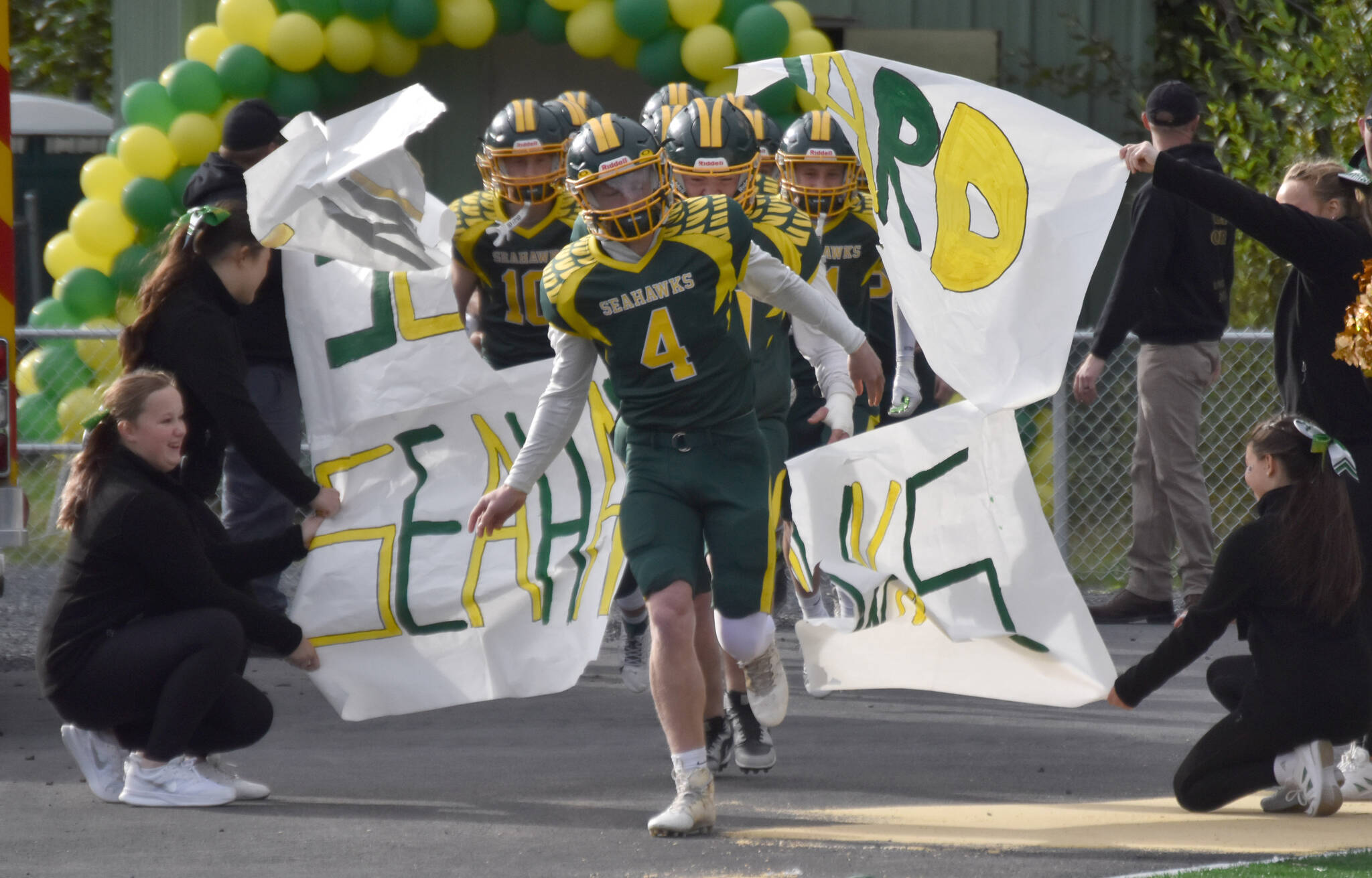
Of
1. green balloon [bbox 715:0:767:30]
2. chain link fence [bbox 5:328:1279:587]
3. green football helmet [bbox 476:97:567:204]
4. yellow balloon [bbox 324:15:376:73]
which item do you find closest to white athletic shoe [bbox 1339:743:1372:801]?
green football helmet [bbox 476:97:567:204]

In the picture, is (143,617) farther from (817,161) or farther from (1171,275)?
(1171,275)

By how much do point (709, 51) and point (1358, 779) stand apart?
22.2 feet

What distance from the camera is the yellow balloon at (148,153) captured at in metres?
11.5

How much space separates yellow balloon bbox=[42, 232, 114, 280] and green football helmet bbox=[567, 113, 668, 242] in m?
7.49

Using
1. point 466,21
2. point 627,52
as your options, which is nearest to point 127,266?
point 466,21

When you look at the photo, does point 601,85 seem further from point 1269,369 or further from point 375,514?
point 375,514

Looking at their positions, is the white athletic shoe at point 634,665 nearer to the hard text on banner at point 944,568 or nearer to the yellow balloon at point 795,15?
the hard text on banner at point 944,568

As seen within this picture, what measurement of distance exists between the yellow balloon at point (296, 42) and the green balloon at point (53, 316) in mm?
2152

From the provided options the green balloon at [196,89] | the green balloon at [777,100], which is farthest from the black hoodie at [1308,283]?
the green balloon at [196,89]

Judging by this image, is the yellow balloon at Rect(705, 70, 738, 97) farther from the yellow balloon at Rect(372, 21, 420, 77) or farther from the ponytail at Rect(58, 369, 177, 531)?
the ponytail at Rect(58, 369, 177, 531)

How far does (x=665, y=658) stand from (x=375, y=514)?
57.9 inches

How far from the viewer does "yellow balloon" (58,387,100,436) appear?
10.4 meters

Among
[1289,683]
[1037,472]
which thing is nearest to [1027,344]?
[1289,683]

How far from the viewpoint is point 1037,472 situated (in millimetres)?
10367
